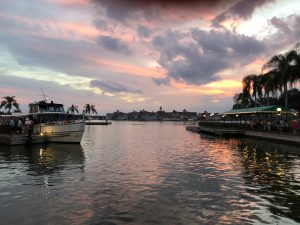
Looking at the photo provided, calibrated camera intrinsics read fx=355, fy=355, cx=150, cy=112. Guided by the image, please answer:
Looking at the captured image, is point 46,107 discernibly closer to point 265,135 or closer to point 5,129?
point 5,129

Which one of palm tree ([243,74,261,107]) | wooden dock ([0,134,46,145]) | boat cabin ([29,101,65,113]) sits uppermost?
palm tree ([243,74,261,107])

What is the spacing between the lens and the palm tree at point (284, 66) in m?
61.7

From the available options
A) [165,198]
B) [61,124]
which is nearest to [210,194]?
[165,198]

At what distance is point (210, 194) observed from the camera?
1688 cm

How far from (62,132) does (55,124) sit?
4.49 feet

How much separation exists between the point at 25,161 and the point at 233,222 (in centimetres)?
2109

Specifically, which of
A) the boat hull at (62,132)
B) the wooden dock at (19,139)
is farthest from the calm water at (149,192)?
the boat hull at (62,132)

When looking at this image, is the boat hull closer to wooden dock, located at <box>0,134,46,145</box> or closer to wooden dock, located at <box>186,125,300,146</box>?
wooden dock, located at <box>0,134,46,145</box>

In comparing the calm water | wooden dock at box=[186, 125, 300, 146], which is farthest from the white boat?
wooden dock at box=[186, 125, 300, 146]

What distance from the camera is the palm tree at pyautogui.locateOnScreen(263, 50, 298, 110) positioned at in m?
61.7

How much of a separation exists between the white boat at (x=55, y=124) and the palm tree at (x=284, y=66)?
35154 mm

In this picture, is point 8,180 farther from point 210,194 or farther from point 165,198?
point 210,194

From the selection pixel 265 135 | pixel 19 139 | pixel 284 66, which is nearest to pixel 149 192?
pixel 19 139

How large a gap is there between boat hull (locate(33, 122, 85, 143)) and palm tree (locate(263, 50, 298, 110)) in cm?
3495
